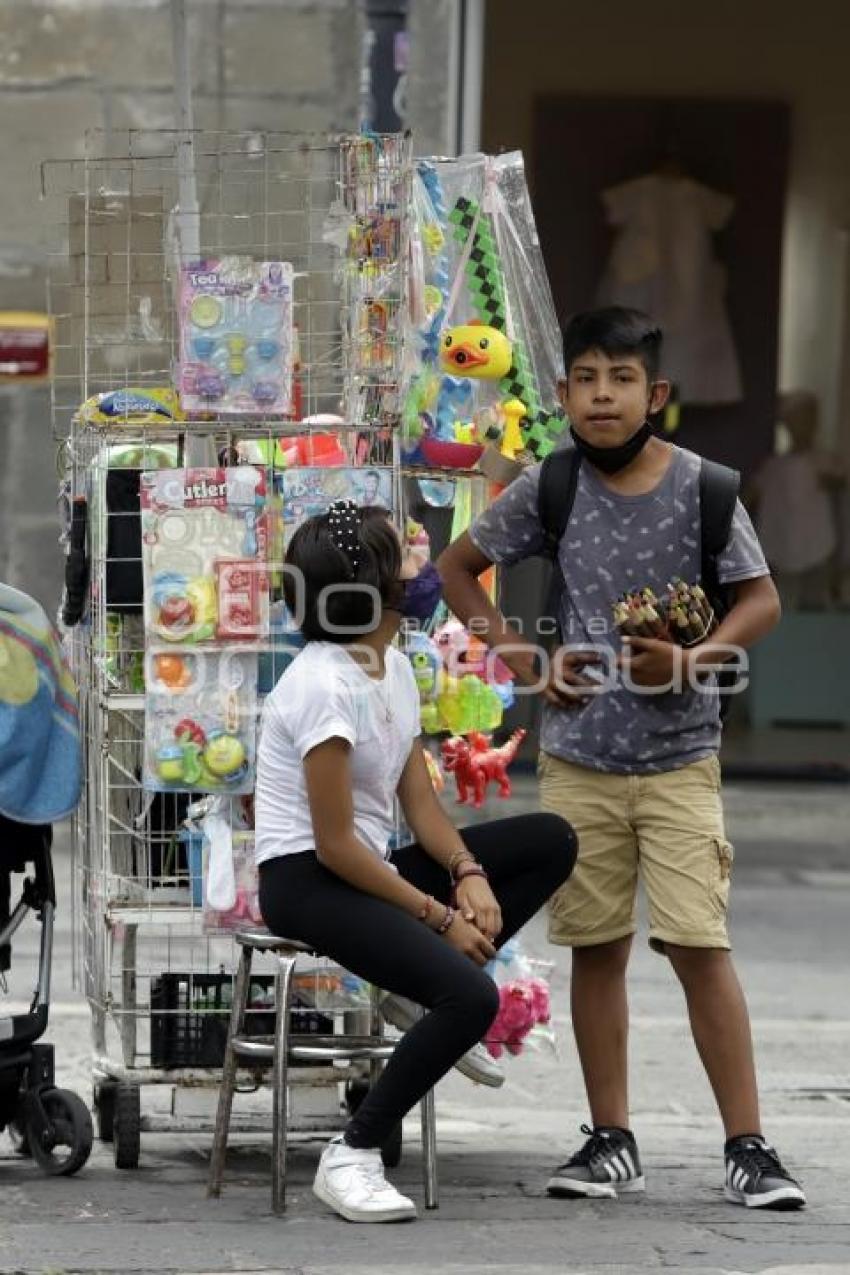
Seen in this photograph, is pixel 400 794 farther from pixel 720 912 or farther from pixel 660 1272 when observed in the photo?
pixel 660 1272

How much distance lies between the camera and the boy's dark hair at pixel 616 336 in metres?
5.46

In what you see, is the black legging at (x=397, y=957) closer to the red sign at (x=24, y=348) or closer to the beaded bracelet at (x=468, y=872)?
the beaded bracelet at (x=468, y=872)

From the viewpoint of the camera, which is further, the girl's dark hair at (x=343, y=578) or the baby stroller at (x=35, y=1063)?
the baby stroller at (x=35, y=1063)

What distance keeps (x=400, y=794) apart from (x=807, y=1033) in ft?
9.50

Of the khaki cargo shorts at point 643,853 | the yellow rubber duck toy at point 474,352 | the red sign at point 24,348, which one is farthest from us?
the red sign at point 24,348

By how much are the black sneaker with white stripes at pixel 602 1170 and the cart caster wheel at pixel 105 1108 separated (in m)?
1.08

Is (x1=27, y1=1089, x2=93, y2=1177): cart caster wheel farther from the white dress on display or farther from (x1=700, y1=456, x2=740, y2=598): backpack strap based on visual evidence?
the white dress on display

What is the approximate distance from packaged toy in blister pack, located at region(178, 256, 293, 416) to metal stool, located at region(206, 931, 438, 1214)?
120 centimetres

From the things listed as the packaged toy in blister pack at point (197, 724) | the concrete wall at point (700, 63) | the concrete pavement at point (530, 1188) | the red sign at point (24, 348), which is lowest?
the concrete pavement at point (530, 1188)

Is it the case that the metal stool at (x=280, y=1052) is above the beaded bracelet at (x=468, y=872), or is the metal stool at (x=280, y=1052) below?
below

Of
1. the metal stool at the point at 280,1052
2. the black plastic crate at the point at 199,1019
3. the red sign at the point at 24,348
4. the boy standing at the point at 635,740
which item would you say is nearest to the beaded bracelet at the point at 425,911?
the metal stool at the point at 280,1052

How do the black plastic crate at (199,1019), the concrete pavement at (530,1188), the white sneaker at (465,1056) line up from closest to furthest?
the concrete pavement at (530,1188)
the white sneaker at (465,1056)
the black plastic crate at (199,1019)

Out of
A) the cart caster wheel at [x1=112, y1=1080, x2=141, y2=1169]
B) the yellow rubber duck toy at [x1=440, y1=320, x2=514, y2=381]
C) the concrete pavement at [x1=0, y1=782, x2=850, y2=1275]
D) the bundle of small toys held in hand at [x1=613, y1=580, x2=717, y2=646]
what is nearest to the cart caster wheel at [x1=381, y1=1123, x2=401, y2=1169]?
the concrete pavement at [x1=0, y1=782, x2=850, y2=1275]

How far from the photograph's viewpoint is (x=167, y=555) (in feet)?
18.2
